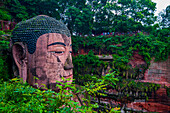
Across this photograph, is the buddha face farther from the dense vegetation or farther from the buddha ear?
the dense vegetation

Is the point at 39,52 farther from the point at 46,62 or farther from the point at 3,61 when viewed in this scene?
the point at 3,61

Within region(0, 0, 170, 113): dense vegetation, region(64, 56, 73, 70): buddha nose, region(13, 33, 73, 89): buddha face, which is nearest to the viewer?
region(13, 33, 73, 89): buddha face

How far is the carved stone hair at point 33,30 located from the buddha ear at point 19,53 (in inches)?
8.8

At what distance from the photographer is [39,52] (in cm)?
487

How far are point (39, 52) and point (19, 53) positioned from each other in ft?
3.17

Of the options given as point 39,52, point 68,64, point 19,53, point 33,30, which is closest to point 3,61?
point 19,53

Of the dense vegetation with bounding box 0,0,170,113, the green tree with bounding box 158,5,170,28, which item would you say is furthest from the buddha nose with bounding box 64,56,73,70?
the green tree with bounding box 158,5,170,28

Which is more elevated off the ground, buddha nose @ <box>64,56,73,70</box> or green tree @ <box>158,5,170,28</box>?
green tree @ <box>158,5,170,28</box>

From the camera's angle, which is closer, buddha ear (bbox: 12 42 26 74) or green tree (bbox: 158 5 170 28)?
buddha ear (bbox: 12 42 26 74)

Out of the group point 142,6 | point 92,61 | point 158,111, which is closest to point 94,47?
point 92,61

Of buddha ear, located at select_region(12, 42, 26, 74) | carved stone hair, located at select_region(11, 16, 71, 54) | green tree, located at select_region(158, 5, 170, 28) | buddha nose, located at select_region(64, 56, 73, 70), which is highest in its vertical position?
green tree, located at select_region(158, 5, 170, 28)

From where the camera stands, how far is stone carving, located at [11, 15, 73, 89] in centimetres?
485

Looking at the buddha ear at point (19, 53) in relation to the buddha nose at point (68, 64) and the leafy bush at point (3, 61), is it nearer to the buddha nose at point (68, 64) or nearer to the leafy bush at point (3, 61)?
the leafy bush at point (3, 61)

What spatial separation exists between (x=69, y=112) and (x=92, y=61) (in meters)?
11.0
